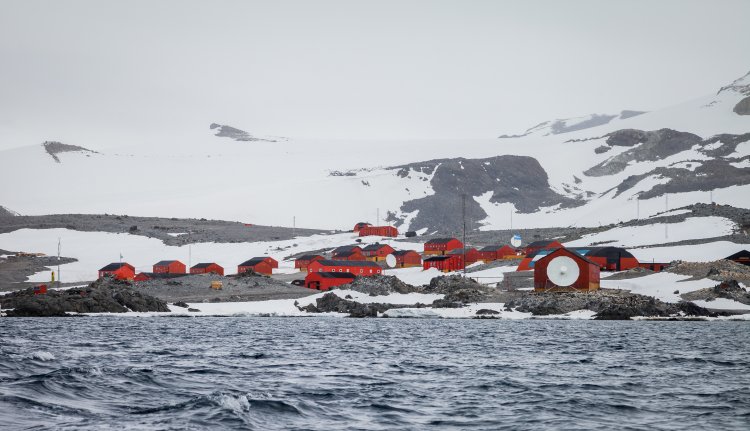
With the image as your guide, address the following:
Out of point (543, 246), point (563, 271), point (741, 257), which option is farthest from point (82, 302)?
point (741, 257)

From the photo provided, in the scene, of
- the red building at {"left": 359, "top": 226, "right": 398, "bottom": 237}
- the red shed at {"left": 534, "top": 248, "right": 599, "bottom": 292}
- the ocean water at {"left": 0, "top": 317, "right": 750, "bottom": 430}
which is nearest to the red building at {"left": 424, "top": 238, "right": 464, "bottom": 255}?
the red building at {"left": 359, "top": 226, "right": 398, "bottom": 237}

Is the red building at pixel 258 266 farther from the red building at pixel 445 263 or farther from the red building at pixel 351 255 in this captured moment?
the red building at pixel 445 263

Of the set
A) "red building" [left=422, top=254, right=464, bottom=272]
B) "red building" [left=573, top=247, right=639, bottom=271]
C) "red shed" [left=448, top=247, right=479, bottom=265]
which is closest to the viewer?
"red building" [left=573, top=247, right=639, bottom=271]

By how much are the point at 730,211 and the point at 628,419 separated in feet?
411

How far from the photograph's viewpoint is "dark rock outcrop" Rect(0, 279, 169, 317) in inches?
3196

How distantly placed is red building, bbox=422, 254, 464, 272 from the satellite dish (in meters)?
38.3

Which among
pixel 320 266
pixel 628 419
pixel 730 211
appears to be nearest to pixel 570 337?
pixel 628 419

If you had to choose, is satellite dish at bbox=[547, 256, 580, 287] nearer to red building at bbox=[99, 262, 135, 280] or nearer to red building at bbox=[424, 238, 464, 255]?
red building at bbox=[424, 238, 464, 255]

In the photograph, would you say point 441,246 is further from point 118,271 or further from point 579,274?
point 579,274

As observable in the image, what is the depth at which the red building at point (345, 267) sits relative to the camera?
121000 mm

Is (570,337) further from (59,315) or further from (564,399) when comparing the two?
(59,315)

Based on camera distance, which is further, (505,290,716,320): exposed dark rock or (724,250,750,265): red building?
(724,250,750,265): red building

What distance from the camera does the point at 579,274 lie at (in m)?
87.8

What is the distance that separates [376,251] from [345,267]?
2461 cm
